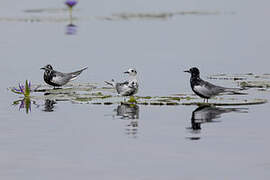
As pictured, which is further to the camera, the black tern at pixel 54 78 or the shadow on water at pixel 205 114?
the black tern at pixel 54 78

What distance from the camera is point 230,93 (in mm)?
24875

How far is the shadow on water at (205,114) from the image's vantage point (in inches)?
799

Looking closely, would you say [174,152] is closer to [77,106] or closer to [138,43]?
[77,106]

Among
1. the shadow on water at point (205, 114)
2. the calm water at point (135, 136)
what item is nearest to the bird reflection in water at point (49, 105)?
the calm water at point (135, 136)

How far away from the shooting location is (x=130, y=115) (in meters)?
22.1

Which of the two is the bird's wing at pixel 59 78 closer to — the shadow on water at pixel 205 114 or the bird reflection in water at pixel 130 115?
the bird reflection in water at pixel 130 115

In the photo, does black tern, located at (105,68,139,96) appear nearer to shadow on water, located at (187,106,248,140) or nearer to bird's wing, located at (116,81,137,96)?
bird's wing, located at (116,81,137,96)

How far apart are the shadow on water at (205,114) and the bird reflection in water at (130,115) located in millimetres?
1405

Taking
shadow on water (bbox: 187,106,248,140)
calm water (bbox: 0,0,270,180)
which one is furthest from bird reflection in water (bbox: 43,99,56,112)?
shadow on water (bbox: 187,106,248,140)

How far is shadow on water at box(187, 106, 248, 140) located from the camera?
20297 millimetres

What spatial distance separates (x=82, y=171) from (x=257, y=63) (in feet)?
84.3

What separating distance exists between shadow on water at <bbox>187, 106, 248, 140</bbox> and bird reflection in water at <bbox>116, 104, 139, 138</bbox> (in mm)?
1405

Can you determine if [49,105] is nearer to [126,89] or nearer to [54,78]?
[126,89]

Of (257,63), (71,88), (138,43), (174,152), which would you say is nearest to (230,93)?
(71,88)
